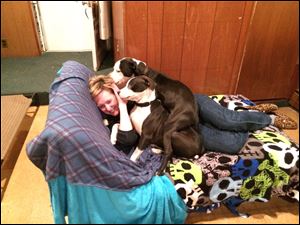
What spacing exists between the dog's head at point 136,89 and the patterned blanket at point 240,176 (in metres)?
0.35

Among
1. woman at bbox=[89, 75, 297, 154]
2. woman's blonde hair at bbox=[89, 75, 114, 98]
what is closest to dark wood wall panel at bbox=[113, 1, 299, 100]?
woman at bbox=[89, 75, 297, 154]

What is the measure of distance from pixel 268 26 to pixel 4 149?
1.23m

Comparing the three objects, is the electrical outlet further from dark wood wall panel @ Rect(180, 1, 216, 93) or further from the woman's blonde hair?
dark wood wall panel @ Rect(180, 1, 216, 93)

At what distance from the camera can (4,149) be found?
2.47 feet

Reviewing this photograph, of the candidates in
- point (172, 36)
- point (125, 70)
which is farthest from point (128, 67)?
point (172, 36)

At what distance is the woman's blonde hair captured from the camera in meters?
1.18

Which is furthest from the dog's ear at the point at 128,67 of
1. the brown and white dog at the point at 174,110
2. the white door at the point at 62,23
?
the white door at the point at 62,23

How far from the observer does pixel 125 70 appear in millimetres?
1302

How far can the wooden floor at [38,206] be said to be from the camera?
3.17 ft

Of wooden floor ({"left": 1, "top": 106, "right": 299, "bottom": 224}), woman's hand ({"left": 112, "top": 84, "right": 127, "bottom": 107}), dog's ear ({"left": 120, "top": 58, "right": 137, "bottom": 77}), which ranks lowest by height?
wooden floor ({"left": 1, "top": 106, "right": 299, "bottom": 224})

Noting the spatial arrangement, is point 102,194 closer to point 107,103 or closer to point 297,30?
point 107,103

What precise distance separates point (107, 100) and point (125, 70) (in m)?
0.22

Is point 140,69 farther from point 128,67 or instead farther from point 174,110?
point 174,110

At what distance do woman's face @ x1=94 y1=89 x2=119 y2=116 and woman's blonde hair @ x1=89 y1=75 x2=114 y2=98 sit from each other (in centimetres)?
2
